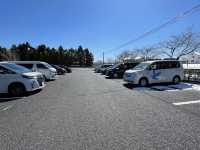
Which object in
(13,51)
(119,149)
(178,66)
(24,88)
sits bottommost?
(119,149)

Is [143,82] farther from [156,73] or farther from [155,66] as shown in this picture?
[155,66]

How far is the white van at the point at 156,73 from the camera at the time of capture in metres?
12.2

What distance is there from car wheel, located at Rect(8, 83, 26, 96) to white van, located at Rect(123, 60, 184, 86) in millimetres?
6875

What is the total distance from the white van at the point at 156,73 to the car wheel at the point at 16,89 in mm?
6875

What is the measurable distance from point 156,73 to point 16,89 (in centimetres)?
866

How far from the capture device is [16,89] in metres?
8.90

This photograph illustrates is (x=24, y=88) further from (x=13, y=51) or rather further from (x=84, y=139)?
(x=13, y=51)

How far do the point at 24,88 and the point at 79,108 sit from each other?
3.90 metres

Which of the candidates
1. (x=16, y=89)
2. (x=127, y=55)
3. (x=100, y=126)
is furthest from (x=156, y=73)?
(x=127, y=55)

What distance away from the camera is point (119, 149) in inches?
133

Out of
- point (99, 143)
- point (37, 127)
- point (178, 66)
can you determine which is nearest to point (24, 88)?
point (37, 127)

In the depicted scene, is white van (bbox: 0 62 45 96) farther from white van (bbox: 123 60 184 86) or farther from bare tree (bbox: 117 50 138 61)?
bare tree (bbox: 117 50 138 61)

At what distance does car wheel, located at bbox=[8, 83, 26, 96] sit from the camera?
8891 millimetres

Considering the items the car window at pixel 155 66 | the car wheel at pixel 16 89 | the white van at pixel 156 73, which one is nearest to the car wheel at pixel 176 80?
the white van at pixel 156 73
